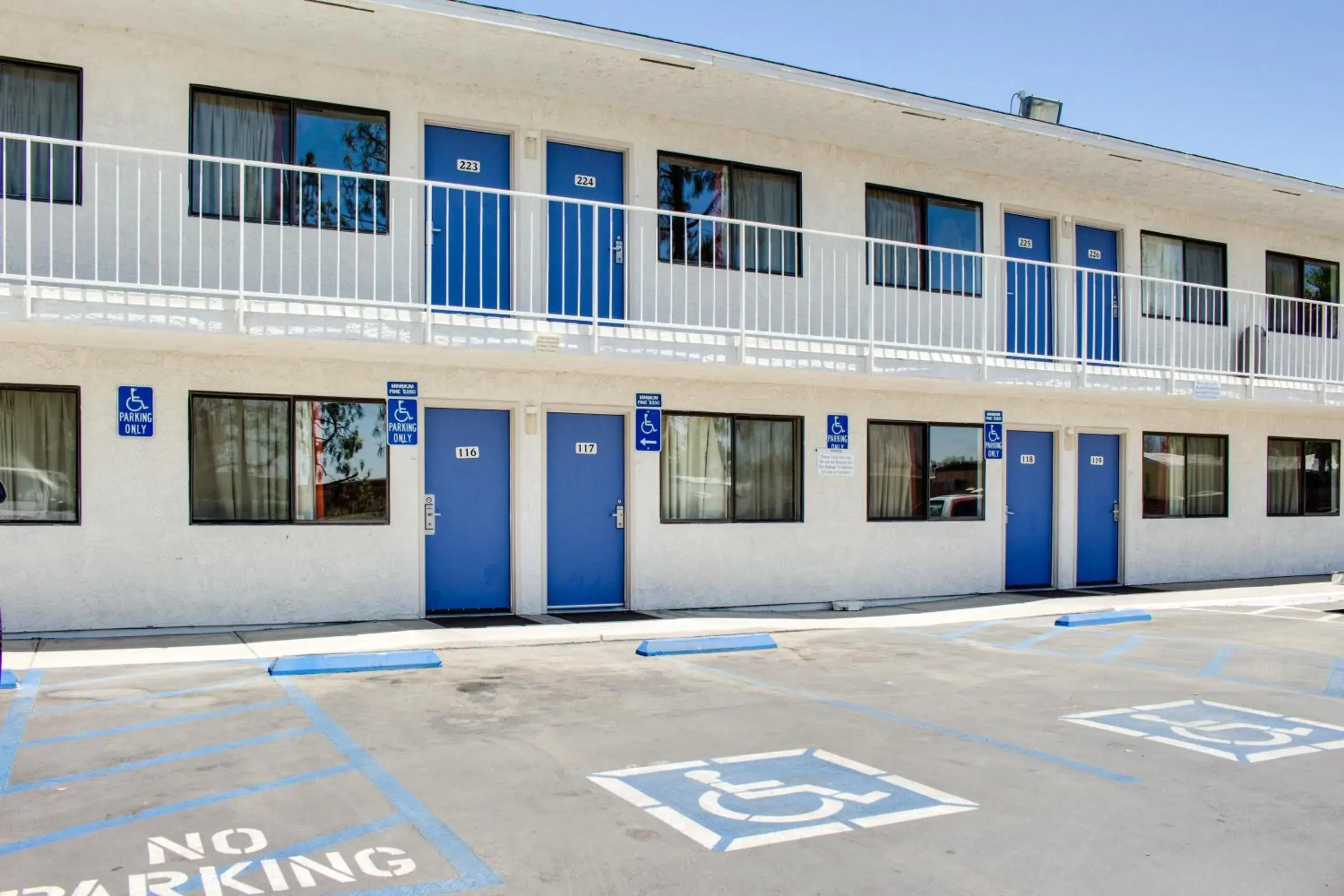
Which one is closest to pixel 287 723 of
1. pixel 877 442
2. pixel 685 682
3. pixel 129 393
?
pixel 685 682

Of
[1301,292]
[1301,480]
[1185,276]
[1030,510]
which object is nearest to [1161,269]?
[1185,276]

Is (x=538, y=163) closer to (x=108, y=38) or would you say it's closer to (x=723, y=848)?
(x=108, y=38)

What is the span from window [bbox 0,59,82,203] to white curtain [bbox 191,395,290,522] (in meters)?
2.33

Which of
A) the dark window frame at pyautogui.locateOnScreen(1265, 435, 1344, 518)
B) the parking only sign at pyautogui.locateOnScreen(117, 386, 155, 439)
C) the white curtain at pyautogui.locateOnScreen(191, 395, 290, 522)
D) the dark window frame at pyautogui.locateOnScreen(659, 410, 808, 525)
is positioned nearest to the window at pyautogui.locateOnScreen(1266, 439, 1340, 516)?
the dark window frame at pyautogui.locateOnScreen(1265, 435, 1344, 518)

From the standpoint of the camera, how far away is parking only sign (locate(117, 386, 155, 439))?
10.4 metres

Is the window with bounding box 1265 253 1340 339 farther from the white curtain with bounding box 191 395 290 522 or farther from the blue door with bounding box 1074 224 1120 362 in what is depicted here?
the white curtain with bounding box 191 395 290 522

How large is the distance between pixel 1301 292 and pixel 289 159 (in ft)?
54.1

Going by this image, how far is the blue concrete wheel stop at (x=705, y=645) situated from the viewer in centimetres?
1038

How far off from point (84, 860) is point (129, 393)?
267 inches

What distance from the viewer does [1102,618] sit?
1307 cm

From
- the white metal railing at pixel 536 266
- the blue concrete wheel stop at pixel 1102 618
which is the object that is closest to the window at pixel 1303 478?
the white metal railing at pixel 536 266

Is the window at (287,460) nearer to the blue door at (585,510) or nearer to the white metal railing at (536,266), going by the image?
the white metal railing at (536,266)

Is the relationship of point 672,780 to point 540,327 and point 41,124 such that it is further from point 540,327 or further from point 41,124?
point 41,124

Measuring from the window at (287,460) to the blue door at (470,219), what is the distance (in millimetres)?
1578
